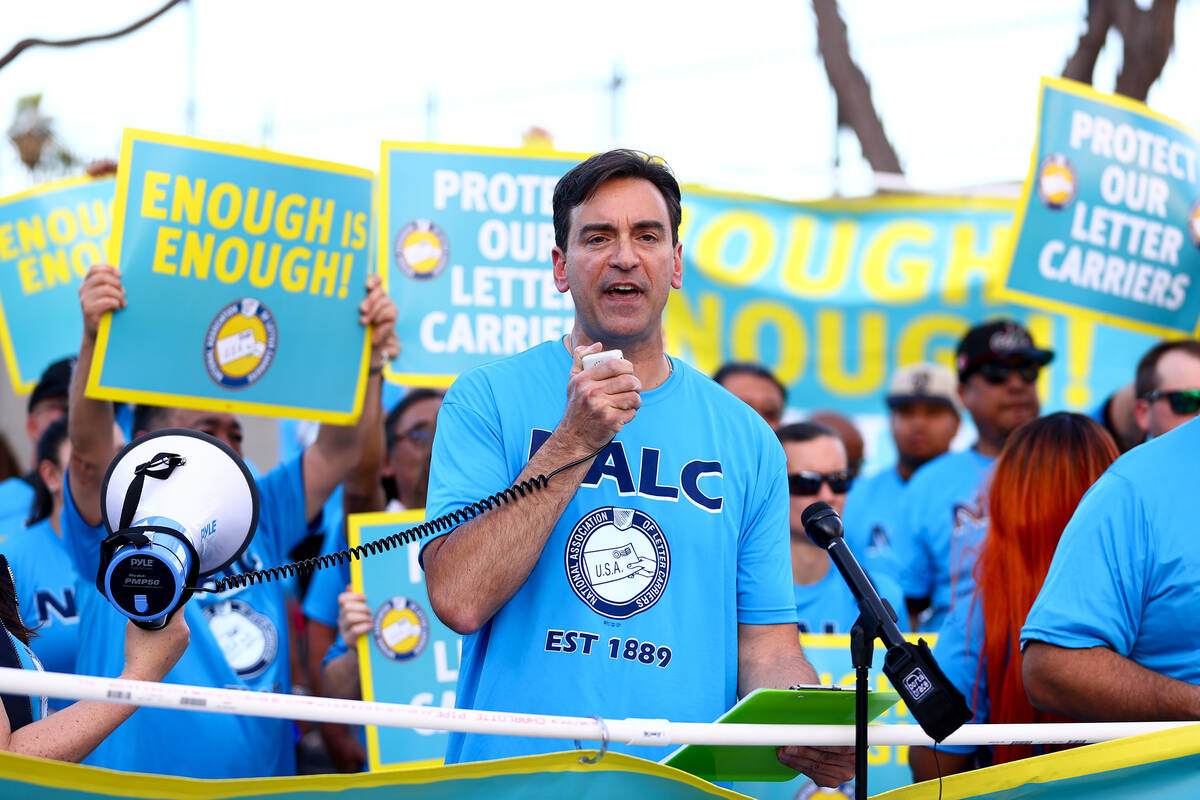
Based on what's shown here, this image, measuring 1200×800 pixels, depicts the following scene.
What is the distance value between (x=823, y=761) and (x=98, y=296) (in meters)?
2.80

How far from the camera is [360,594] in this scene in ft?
13.9

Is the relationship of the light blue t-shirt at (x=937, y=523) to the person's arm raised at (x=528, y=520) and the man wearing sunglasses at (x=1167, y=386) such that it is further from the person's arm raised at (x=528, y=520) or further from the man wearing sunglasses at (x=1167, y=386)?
the person's arm raised at (x=528, y=520)

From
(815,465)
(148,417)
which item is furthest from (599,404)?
(148,417)

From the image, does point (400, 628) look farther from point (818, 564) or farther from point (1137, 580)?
point (1137, 580)

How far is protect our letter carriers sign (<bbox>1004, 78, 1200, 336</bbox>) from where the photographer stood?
570cm

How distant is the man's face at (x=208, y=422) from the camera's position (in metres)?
4.30

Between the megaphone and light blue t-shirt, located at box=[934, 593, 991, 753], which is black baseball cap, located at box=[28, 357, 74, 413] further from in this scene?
light blue t-shirt, located at box=[934, 593, 991, 753]

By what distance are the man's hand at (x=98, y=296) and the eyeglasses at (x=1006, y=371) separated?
365cm

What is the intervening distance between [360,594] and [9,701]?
2.12 meters

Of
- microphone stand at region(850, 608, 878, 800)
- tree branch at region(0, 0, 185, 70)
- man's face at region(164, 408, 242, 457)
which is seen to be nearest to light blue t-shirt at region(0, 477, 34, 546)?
man's face at region(164, 408, 242, 457)

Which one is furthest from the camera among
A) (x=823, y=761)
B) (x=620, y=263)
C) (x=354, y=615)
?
(x=354, y=615)

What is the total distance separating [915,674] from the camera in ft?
6.36

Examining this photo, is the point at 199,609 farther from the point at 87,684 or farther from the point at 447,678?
the point at 87,684

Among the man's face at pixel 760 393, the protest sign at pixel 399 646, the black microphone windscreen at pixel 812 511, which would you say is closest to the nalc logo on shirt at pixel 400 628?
the protest sign at pixel 399 646
